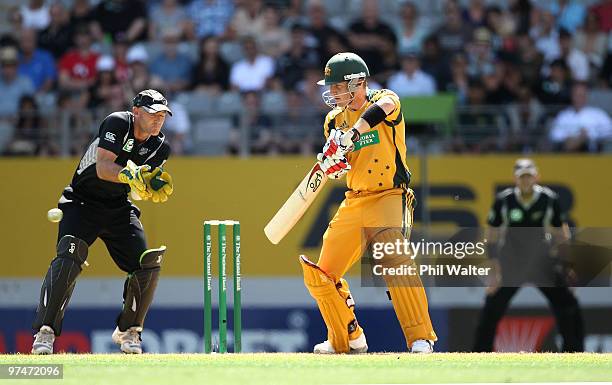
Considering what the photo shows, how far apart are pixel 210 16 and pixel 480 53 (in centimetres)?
331

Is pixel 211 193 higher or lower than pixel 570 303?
higher

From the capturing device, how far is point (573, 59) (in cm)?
1438

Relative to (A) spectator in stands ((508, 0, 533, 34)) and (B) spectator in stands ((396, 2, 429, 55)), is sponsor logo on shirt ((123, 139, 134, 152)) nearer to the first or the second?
(B) spectator in stands ((396, 2, 429, 55))

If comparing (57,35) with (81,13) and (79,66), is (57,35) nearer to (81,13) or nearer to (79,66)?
(81,13)

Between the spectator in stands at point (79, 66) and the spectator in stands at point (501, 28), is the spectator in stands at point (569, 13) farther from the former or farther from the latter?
the spectator in stands at point (79, 66)

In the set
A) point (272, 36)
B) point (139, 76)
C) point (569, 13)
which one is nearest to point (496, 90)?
point (569, 13)

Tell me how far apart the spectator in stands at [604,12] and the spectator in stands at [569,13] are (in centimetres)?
16

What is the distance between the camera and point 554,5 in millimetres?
15195

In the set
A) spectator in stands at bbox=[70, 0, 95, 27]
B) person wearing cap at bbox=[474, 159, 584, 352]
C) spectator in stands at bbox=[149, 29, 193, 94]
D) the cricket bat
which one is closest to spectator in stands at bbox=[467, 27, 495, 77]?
person wearing cap at bbox=[474, 159, 584, 352]

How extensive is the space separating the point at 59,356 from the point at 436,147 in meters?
6.43

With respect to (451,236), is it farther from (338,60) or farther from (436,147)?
(436,147)

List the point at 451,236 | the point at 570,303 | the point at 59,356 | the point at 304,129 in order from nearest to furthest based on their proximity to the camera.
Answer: the point at 59,356
the point at 451,236
the point at 570,303
the point at 304,129

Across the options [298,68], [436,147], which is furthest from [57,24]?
[436,147]

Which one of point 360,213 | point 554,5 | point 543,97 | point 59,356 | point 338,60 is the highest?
point 554,5
